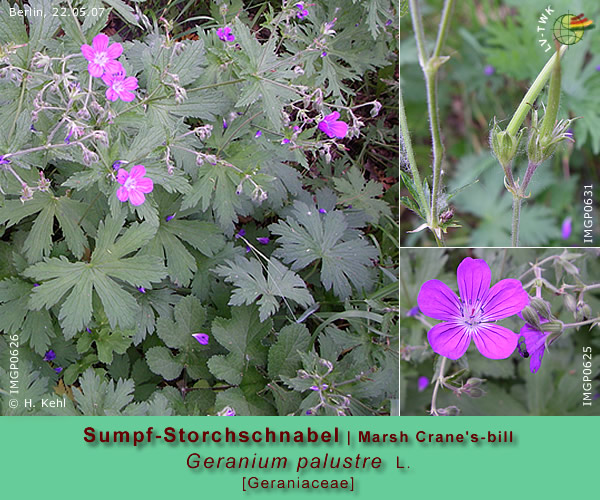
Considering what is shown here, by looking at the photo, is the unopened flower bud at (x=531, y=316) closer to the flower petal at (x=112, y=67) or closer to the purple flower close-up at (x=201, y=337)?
the purple flower close-up at (x=201, y=337)

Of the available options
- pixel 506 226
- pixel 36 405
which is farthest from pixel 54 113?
pixel 506 226

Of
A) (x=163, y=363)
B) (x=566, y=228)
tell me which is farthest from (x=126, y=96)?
(x=566, y=228)

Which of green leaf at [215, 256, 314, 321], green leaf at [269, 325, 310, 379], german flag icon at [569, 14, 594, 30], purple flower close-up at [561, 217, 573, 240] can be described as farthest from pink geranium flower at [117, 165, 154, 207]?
purple flower close-up at [561, 217, 573, 240]

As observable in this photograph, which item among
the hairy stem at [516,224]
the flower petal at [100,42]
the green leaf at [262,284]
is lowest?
the green leaf at [262,284]

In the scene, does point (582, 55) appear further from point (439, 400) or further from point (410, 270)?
point (439, 400)

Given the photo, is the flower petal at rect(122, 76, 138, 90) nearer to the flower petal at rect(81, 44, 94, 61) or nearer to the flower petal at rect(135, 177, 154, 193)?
the flower petal at rect(81, 44, 94, 61)

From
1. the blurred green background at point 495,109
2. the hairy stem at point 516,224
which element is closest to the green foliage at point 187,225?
the blurred green background at point 495,109

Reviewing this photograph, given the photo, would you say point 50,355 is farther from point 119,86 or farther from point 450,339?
point 450,339
